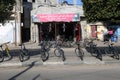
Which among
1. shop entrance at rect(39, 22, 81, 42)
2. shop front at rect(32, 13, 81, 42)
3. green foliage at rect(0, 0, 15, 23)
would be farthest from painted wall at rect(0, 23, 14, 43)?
green foliage at rect(0, 0, 15, 23)

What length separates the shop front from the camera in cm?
4666

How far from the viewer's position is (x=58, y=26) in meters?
49.6

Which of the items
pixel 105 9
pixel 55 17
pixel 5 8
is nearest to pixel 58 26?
pixel 55 17

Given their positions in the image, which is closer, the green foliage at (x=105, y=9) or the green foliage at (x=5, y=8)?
the green foliage at (x=105, y=9)

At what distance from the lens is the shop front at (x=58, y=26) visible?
4666 cm

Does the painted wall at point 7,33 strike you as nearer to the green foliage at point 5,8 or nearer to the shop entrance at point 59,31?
the shop entrance at point 59,31

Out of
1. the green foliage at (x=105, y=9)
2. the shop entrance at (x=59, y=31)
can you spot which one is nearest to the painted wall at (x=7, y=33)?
the shop entrance at (x=59, y=31)

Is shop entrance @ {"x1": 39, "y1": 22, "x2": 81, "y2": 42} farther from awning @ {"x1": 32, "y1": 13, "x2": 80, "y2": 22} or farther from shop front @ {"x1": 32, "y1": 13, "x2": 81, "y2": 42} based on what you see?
awning @ {"x1": 32, "y1": 13, "x2": 80, "y2": 22}

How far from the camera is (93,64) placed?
21922 mm

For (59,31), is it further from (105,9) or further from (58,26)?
(105,9)

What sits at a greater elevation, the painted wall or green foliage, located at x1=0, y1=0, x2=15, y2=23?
green foliage, located at x1=0, y1=0, x2=15, y2=23

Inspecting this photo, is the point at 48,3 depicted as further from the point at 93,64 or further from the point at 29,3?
the point at 93,64

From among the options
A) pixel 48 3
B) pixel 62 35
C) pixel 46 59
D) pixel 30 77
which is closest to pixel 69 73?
pixel 30 77

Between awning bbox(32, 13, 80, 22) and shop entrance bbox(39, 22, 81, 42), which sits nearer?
awning bbox(32, 13, 80, 22)
